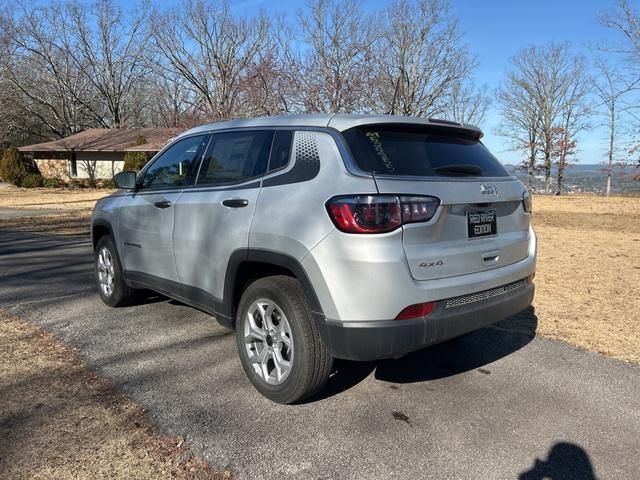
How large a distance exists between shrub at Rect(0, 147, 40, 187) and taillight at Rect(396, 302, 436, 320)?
3677 cm

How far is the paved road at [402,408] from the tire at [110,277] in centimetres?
39

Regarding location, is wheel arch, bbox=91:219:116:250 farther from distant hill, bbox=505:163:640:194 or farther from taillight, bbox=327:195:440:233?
distant hill, bbox=505:163:640:194

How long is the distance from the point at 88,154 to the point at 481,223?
37.5 metres

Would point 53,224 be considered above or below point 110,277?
below

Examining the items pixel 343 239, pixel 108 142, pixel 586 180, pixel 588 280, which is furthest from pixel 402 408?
pixel 586 180

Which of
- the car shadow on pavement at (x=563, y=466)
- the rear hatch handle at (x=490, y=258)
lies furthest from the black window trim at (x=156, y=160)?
the car shadow on pavement at (x=563, y=466)

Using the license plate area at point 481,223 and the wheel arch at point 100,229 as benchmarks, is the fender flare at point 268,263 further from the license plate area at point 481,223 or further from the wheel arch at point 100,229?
the wheel arch at point 100,229

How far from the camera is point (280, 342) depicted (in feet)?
10.2

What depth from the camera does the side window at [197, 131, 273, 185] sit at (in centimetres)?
338

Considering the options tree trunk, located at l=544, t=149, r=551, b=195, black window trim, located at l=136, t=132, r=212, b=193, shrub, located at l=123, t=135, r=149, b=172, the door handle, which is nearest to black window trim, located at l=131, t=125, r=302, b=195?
black window trim, located at l=136, t=132, r=212, b=193

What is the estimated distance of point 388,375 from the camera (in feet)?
11.8

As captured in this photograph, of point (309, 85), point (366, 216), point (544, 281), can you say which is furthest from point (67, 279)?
point (309, 85)

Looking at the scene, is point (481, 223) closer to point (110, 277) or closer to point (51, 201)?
point (110, 277)

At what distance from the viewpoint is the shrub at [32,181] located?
106 ft
